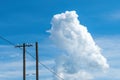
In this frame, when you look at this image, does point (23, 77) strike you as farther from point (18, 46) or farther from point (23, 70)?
point (18, 46)

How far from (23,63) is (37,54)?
4289 mm

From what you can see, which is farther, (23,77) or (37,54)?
(37,54)

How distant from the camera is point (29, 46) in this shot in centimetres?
7275

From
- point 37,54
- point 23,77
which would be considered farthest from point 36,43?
point 23,77

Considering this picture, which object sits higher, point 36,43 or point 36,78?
point 36,43

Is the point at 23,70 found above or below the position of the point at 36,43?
below

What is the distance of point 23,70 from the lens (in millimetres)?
71438

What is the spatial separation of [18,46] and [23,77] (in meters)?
6.05

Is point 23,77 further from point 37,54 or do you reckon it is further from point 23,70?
point 37,54

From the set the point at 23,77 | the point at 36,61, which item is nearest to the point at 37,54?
the point at 36,61

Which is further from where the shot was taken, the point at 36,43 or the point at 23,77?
the point at 36,43

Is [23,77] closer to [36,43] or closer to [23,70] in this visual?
[23,70]

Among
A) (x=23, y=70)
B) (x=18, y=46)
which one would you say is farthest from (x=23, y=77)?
(x=18, y=46)

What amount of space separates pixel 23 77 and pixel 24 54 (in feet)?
12.0
